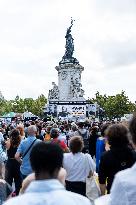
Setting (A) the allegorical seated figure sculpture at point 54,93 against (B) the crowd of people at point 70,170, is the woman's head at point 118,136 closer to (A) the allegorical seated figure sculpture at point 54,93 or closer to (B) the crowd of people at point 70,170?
(B) the crowd of people at point 70,170

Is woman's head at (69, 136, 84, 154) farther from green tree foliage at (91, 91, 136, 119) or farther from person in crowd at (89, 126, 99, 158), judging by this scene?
green tree foliage at (91, 91, 136, 119)

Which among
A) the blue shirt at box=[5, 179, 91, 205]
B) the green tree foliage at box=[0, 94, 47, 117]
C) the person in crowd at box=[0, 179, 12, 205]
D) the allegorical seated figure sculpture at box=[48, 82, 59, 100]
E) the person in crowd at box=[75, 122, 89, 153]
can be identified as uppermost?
the green tree foliage at box=[0, 94, 47, 117]

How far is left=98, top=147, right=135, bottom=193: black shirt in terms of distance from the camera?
6973 millimetres

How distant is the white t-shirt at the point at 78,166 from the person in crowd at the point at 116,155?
6.84 ft

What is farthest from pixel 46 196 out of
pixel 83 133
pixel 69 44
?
pixel 69 44

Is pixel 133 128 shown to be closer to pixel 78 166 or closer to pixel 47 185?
pixel 47 185

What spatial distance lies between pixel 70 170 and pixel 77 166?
5.3 inches

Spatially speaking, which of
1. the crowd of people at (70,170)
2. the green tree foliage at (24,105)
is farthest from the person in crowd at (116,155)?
the green tree foliage at (24,105)

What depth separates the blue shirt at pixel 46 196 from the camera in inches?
142

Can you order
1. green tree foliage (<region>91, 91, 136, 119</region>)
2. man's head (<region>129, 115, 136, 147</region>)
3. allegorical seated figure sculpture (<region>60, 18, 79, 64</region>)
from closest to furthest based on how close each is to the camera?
man's head (<region>129, 115, 136, 147</region>) < allegorical seated figure sculpture (<region>60, 18, 79, 64</region>) < green tree foliage (<region>91, 91, 136, 119</region>)

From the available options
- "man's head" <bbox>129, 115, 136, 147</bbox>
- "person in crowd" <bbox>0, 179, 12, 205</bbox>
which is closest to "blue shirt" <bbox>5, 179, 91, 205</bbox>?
"man's head" <bbox>129, 115, 136, 147</bbox>

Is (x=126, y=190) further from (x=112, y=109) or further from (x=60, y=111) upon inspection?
(x=112, y=109)

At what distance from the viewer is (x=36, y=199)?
3.60 metres

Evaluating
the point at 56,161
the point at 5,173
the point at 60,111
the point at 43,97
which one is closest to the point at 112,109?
A: the point at 43,97
